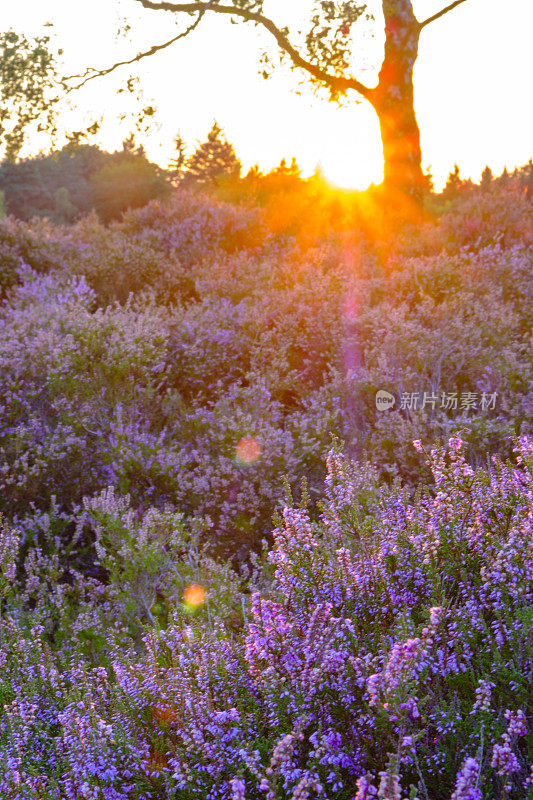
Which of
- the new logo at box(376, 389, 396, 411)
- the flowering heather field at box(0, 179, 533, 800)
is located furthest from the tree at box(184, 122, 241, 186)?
the new logo at box(376, 389, 396, 411)

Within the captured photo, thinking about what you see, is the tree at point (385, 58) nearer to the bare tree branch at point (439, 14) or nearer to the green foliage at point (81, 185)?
the bare tree branch at point (439, 14)

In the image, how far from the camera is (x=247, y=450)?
200 inches

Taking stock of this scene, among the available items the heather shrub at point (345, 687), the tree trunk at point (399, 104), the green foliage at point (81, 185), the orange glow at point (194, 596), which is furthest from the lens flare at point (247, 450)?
the green foliage at point (81, 185)

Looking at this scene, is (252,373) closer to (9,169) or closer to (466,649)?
(466,649)

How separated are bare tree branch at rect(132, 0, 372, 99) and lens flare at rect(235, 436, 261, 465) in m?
9.48

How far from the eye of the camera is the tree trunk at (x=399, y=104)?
12.1m

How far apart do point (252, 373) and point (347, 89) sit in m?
8.74

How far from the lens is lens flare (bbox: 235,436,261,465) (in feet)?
16.3

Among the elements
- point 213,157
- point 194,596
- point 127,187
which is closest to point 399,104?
point 194,596

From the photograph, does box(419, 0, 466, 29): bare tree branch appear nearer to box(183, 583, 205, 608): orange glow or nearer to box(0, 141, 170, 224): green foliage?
box(0, 141, 170, 224): green foliage

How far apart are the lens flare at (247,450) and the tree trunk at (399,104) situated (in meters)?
8.48

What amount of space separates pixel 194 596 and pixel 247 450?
163 cm

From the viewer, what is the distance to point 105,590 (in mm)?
4102

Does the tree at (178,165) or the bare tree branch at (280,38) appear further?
the tree at (178,165)
